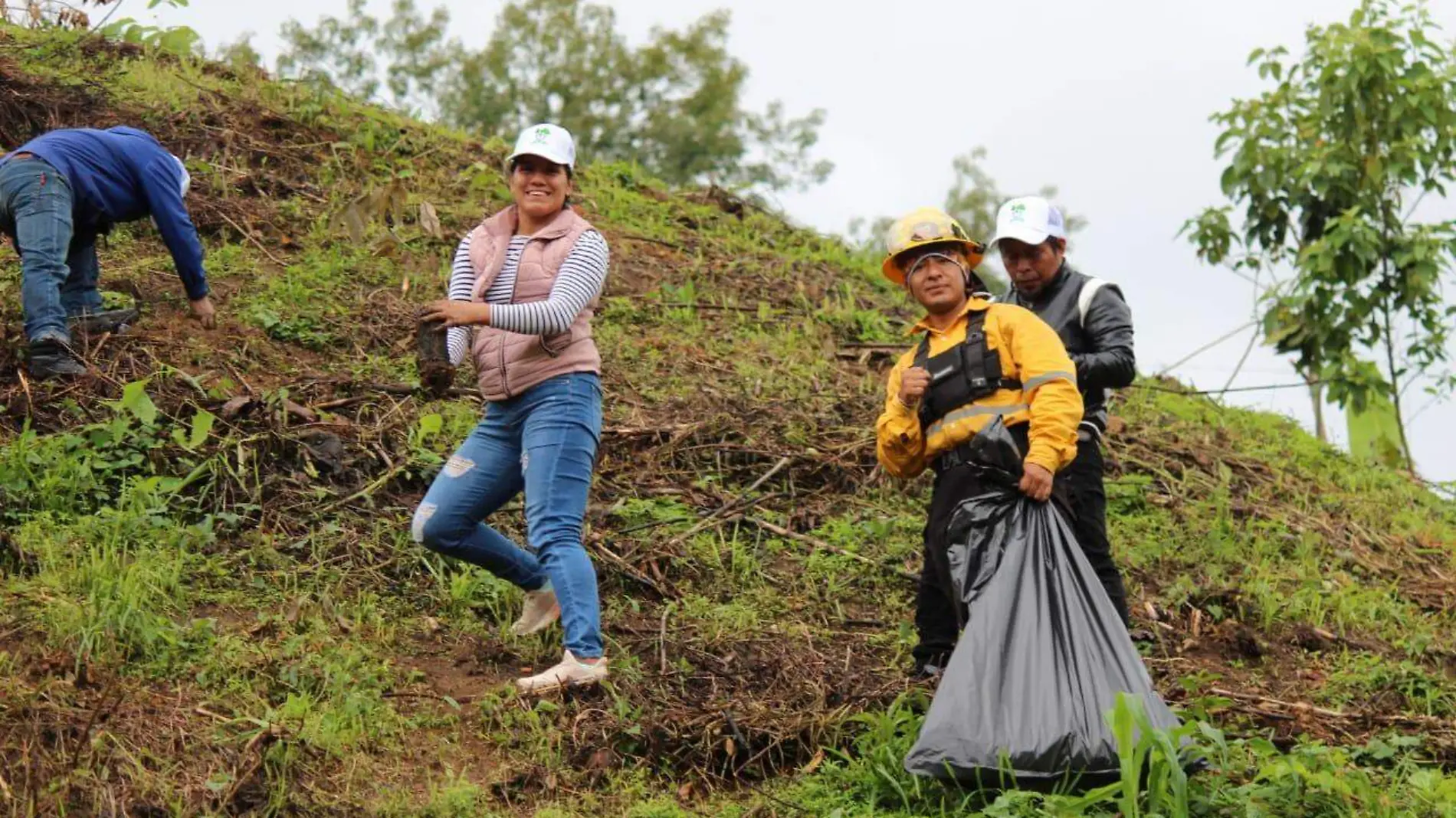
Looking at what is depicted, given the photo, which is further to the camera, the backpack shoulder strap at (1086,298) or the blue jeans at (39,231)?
the blue jeans at (39,231)

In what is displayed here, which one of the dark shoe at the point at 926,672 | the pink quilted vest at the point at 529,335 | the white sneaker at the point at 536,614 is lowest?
the white sneaker at the point at 536,614

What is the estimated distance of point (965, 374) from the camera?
15.0ft

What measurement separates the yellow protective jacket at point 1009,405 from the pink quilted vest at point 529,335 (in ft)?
3.23

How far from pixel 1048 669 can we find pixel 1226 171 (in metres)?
7.30

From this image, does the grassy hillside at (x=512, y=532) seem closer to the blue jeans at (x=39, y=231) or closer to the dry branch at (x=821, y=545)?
the dry branch at (x=821, y=545)

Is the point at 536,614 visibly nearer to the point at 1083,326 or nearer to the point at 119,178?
the point at 1083,326

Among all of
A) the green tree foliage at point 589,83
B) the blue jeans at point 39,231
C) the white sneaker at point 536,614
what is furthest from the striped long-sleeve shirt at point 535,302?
the green tree foliage at point 589,83

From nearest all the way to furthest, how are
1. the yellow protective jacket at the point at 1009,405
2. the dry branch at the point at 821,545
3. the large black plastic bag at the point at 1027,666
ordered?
1. the large black plastic bag at the point at 1027,666
2. the yellow protective jacket at the point at 1009,405
3. the dry branch at the point at 821,545

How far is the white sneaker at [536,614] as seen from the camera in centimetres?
524

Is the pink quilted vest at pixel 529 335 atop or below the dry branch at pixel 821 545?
atop

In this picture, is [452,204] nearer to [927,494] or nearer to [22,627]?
[927,494]

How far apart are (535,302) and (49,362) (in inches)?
108

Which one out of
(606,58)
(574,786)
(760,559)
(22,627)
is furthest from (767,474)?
(606,58)

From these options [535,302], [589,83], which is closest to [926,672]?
[535,302]
